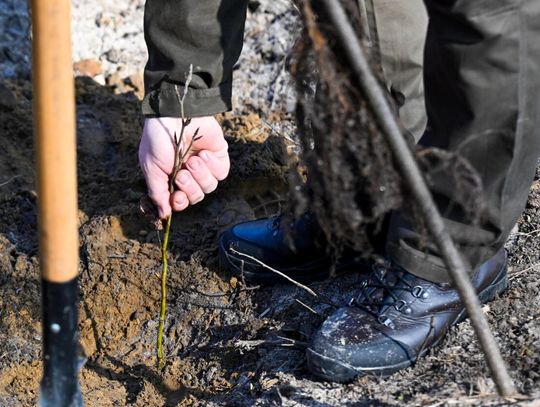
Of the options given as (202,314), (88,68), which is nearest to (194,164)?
(202,314)

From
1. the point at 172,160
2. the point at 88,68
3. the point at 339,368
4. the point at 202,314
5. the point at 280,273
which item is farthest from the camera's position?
the point at 88,68

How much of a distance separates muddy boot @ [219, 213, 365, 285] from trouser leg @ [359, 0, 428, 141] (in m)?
0.46

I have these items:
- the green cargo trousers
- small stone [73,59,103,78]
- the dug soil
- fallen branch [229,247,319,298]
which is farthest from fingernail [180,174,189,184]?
small stone [73,59,103,78]

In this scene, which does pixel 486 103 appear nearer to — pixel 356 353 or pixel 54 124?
pixel 356 353

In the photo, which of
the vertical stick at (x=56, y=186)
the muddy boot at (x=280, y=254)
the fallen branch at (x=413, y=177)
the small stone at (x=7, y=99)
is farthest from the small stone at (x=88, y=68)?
the fallen branch at (x=413, y=177)

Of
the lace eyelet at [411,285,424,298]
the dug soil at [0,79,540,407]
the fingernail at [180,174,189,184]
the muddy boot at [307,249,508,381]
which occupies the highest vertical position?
the fingernail at [180,174,189,184]

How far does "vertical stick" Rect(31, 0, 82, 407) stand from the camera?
1580 mm

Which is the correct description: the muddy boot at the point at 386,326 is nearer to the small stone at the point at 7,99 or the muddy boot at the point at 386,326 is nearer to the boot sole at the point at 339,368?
the boot sole at the point at 339,368

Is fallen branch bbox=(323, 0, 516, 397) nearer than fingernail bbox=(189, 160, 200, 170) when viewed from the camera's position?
Yes

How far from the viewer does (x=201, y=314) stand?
267 cm

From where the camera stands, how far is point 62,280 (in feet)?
5.60

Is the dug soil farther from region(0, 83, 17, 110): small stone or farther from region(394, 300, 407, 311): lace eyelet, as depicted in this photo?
region(0, 83, 17, 110): small stone

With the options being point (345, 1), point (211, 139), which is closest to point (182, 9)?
point (211, 139)

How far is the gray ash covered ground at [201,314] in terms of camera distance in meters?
2.19
